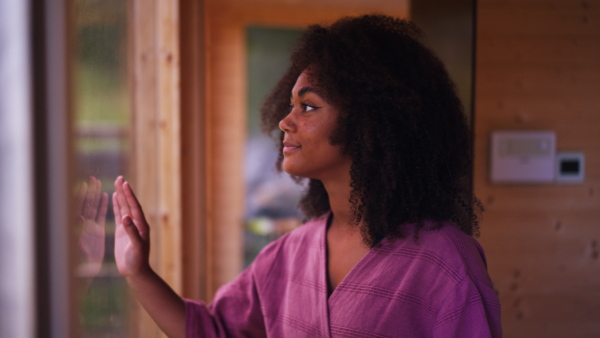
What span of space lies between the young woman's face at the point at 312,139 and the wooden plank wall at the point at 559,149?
949 millimetres

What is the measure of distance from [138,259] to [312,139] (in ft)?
1.59

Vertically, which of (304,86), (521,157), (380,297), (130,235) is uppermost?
(304,86)

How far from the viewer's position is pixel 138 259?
1.12m

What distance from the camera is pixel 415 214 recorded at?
1094mm

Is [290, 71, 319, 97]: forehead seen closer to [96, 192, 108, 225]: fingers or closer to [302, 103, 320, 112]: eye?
[302, 103, 320, 112]: eye

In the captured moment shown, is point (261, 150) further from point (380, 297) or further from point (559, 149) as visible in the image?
point (380, 297)

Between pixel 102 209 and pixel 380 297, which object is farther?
pixel 102 209

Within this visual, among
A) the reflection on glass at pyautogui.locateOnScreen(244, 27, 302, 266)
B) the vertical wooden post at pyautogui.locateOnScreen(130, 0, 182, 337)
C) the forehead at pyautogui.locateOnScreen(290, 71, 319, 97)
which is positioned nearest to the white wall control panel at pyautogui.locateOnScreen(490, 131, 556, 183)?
the forehead at pyautogui.locateOnScreen(290, 71, 319, 97)

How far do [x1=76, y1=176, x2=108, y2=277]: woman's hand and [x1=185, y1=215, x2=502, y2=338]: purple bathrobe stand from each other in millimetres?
282

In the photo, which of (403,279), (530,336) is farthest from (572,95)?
(403,279)

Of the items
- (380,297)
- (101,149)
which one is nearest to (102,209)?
(101,149)

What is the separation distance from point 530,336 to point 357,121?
129cm

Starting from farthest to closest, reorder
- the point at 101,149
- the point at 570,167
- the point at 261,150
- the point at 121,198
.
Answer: the point at 261,150 < the point at 570,167 < the point at 101,149 < the point at 121,198

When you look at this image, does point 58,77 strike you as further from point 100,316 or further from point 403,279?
point 100,316
